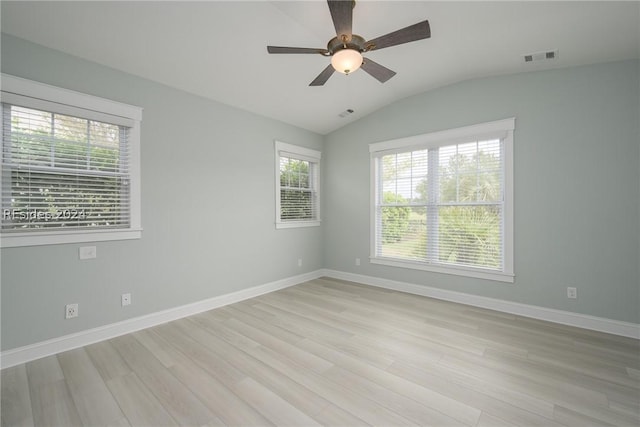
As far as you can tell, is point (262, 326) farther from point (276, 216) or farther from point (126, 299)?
point (276, 216)

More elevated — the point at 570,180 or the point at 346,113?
the point at 346,113

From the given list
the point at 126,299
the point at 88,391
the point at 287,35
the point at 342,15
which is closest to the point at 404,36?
the point at 342,15

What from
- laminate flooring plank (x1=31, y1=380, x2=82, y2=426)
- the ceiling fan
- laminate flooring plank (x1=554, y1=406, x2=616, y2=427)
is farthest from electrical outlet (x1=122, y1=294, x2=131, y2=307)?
laminate flooring plank (x1=554, y1=406, x2=616, y2=427)

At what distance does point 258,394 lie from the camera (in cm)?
200

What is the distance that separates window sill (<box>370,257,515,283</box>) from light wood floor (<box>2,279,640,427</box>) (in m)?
0.51

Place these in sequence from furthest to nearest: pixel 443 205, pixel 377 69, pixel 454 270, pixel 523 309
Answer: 1. pixel 443 205
2. pixel 454 270
3. pixel 523 309
4. pixel 377 69

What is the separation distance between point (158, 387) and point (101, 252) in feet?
5.03

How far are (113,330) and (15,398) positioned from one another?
0.94 meters

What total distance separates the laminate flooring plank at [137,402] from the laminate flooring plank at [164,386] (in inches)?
1.3

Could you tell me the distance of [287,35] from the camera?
2854 mm

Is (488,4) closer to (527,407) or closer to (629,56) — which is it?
(629,56)

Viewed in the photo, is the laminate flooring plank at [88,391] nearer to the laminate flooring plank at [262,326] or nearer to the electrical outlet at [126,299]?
the electrical outlet at [126,299]

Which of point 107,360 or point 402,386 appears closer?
point 402,386

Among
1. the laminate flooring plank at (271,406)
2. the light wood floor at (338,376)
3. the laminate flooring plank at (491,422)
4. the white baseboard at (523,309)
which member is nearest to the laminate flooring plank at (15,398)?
the light wood floor at (338,376)
